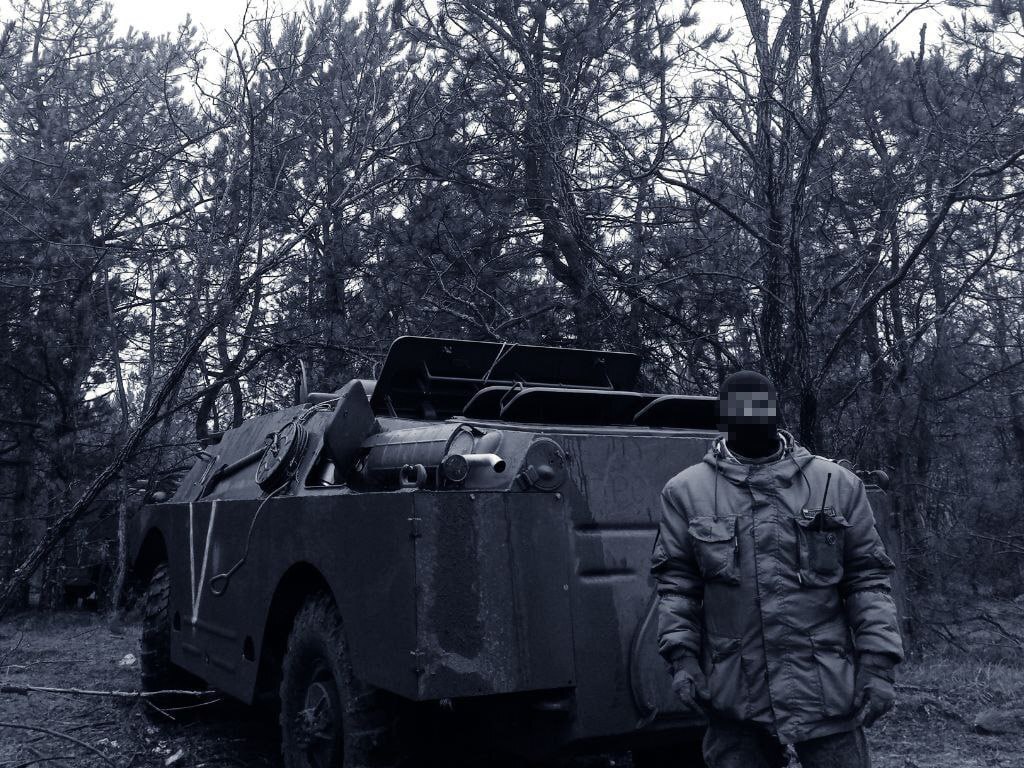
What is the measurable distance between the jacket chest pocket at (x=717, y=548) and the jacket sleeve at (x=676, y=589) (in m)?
0.06

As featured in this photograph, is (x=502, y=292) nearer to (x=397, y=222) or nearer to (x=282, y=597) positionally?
(x=397, y=222)

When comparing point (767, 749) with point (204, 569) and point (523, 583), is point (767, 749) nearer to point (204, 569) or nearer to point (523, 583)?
point (523, 583)

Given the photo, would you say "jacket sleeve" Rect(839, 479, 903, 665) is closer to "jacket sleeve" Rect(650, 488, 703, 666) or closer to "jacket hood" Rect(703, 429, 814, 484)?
"jacket hood" Rect(703, 429, 814, 484)

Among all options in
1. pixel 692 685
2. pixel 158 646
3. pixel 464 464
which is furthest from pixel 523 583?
pixel 158 646

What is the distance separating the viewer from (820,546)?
2879 millimetres

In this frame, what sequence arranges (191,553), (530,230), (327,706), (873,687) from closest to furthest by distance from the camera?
(873,687) < (327,706) < (191,553) < (530,230)

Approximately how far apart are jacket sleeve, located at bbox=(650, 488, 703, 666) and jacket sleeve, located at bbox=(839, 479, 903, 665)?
41cm

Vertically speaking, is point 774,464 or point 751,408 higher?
point 751,408

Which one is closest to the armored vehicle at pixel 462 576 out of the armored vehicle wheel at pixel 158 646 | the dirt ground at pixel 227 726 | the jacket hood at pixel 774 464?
the jacket hood at pixel 774 464

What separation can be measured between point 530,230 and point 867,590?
7.20 meters

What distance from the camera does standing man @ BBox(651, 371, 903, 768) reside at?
2775mm

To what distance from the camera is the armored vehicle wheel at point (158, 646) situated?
6.66m

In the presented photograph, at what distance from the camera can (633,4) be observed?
9.25 m

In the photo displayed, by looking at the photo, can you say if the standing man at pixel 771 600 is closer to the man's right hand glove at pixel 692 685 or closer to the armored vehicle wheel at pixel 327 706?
the man's right hand glove at pixel 692 685
